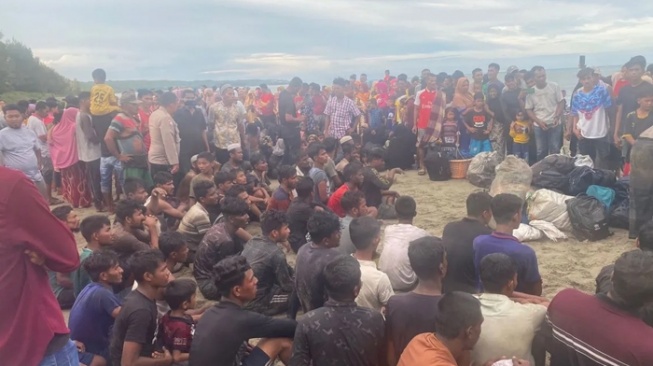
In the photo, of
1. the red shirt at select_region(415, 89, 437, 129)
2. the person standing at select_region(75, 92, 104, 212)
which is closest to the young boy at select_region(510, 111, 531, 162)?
the red shirt at select_region(415, 89, 437, 129)

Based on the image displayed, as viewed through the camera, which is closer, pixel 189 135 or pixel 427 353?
pixel 427 353

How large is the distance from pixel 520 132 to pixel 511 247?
6.65 m

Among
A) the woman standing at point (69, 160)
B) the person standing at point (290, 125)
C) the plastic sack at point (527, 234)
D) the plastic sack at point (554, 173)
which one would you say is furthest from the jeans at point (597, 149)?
the woman standing at point (69, 160)

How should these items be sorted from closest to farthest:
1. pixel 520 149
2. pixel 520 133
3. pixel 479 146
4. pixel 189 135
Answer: pixel 189 135
pixel 520 133
pixel 520 149
pixel 479 146

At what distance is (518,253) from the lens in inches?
130

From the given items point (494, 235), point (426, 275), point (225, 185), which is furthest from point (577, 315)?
point (225, 185)

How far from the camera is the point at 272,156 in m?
10.4

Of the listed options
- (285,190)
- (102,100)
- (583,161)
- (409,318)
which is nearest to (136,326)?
(409,318)

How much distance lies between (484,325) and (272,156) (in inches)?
317

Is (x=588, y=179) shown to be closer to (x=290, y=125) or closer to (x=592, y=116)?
(x=592, y=116)

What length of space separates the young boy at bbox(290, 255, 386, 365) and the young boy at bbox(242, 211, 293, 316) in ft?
5.16

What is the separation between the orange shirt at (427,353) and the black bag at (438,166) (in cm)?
755

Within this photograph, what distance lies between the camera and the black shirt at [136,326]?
3.10 m

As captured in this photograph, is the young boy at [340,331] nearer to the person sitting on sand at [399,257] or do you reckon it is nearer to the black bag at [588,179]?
the person sitting on sand at [399,257]
